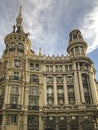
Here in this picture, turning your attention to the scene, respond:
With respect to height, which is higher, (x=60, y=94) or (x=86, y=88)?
(x=86, y=88)

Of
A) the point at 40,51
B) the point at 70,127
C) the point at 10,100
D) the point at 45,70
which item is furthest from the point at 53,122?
the point at 40,51

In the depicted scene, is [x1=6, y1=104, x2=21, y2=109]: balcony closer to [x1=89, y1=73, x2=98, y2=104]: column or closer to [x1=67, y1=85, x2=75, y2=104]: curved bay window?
[x1=67, y1=85, x2=75, y2=104]: curved bay window

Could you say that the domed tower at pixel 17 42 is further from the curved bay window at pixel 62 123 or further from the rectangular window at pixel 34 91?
the curved bay window at pixel 62 123

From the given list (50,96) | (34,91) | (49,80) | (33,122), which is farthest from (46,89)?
(33,122)

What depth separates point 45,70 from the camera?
57.5 m

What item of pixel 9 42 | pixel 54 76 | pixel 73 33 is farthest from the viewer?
pixel 73 33

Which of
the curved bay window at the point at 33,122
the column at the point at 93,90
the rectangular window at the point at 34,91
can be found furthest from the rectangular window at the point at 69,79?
the curved bay window at the point at 33,122

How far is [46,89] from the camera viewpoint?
176 feet

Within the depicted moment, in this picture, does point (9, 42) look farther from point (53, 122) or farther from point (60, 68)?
point (53, 122)

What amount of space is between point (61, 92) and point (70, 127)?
36.2 ft

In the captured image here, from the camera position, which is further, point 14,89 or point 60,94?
point 60,94

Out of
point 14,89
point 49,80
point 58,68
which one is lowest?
point 14,89

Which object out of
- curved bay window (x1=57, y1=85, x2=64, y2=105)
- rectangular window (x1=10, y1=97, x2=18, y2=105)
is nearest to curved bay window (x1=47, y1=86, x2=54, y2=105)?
curved bay window (x1=57, y1=85, x2=64, y2=105)

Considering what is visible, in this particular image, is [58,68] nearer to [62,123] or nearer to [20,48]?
[20,48]
